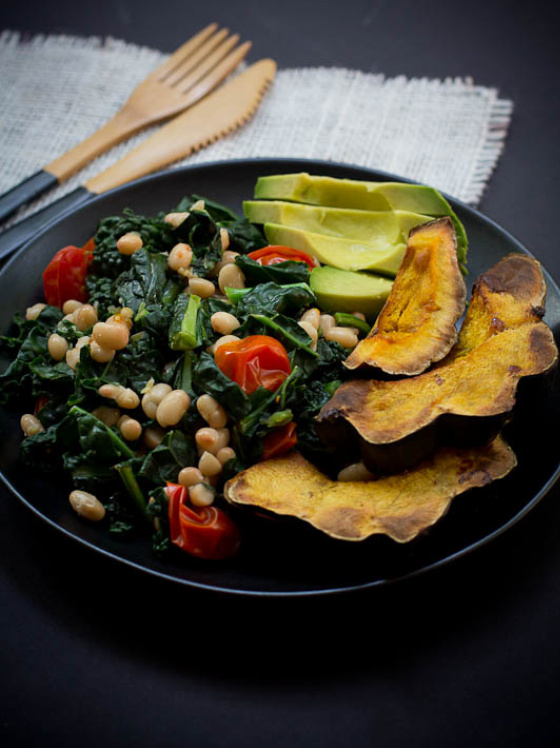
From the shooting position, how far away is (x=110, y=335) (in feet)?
8.24

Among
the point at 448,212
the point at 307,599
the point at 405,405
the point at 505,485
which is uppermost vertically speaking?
the point at 448,212

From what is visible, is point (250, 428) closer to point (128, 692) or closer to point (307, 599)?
A: point (307, 599)


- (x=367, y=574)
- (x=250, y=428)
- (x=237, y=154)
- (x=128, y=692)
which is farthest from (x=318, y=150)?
(x=128, y=692)

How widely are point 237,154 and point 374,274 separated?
55.4 inches

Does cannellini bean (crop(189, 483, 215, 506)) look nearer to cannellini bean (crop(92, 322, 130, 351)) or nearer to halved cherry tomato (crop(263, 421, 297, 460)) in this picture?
halved cherry tomato (crop(263, 421, 297, 460))

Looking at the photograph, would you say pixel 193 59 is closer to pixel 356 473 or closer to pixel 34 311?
pixel 34 311

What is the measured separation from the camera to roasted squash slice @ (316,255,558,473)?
7.11ft

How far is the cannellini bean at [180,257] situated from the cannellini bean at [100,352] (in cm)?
41

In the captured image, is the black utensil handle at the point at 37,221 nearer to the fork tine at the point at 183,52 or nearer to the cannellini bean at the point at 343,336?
the fork tine at the point at 183,52

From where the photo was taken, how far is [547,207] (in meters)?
3.74

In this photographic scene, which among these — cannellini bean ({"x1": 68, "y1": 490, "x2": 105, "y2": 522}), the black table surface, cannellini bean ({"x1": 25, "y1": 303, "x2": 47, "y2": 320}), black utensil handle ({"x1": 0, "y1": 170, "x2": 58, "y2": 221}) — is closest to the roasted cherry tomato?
cannellini bean ({"x1": 25, "y1": 303, "x2": 47, "y2": 320})

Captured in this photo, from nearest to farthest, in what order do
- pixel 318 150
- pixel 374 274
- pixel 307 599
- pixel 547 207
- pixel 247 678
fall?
pixel 307 599 → pixel 247 678 → pixel 374 274 → pixel 547 207 → pixel 318 150

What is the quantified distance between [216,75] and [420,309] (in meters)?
2.24

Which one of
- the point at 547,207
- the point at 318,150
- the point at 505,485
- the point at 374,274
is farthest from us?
the point at 318,150
